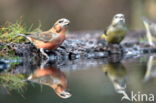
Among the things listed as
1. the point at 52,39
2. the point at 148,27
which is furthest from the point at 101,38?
the point at 52,39

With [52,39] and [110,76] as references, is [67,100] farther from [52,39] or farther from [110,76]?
[52,39]

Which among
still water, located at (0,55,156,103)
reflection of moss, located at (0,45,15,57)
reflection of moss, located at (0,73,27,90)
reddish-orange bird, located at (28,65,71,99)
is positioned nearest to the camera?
still water, located at (0,55,156,103)

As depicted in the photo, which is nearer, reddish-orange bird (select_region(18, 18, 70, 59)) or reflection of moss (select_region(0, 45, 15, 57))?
reflection of moss (select_region(0, 45, 15, 57))

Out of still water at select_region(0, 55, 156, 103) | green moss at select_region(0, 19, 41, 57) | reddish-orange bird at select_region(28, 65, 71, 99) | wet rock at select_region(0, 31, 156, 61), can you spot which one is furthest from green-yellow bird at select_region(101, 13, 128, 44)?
reddish-orange bird at select_region(28, 65, 71, 99)

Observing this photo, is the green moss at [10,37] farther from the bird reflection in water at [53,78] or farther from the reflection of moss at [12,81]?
the reflection of moss at [12,81]

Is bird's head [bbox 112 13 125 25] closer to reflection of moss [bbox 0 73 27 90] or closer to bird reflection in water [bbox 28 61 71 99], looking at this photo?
bird reflection in water [bbox 28 61 71 99]

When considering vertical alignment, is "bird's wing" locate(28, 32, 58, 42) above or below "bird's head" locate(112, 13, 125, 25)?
below

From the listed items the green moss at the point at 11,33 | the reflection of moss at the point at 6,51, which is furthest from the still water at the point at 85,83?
the green moss at the point at 11,33

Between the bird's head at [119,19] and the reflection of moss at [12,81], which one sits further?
the bird's head at [119,19]
